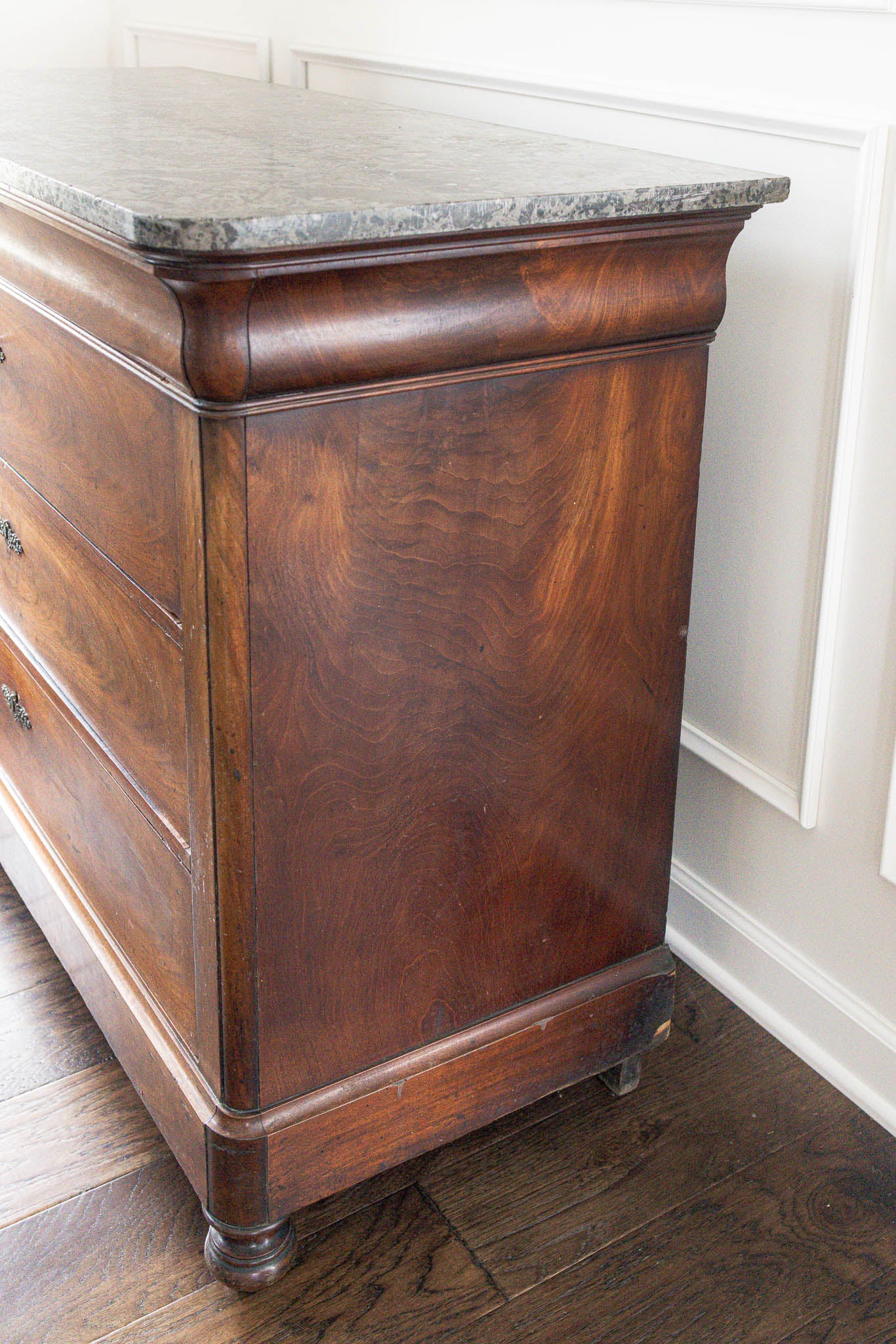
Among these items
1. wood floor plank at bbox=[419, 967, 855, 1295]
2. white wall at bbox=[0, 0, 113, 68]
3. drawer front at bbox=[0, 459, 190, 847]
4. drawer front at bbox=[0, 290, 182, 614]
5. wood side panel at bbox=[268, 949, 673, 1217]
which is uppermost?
white wall at bbox=[0, 0, 113, 68]

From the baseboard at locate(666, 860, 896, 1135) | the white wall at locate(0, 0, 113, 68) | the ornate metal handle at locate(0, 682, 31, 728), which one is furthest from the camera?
the white wall at locate(0, 0, 113, 68)

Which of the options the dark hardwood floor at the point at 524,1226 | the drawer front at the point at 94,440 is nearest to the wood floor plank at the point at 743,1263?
the dark hardwood floor at the point at 524,1226

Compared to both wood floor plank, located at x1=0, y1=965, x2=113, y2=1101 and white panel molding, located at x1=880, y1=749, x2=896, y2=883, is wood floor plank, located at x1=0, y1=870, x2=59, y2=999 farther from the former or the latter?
→ white panel molding, located at x1=880, y1=749, x2=896, y2=883

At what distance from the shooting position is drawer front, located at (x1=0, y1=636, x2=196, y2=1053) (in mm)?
1156

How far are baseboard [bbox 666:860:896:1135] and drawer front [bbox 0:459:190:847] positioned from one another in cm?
72

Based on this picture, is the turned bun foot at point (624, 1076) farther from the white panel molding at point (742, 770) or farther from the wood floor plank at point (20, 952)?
the wood floor plank at point (20, 952)

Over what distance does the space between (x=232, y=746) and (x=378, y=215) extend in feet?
1.33

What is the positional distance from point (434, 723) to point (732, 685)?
49 centimetres

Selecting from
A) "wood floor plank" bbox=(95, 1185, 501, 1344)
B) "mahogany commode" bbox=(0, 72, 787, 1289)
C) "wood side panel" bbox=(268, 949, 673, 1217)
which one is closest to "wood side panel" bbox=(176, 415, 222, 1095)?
"mahogany commode" bbox=(0, 72, 787, 1289)

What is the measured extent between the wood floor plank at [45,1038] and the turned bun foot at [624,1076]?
22.1 inches

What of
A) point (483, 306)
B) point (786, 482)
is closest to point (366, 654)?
point (483, 306)

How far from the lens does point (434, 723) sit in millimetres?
1087

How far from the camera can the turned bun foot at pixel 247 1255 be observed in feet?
3.75

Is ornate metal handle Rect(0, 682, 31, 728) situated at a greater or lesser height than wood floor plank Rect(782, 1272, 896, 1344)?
greater
